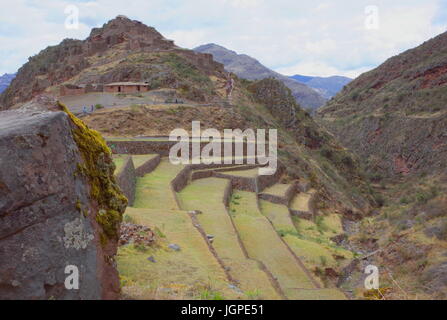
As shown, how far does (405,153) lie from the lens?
40.7m

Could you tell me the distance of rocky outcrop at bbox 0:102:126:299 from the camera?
396 centimetres

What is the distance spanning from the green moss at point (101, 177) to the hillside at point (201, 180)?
2.88 ft

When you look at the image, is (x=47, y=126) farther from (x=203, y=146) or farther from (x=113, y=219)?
(x=203, y=146)

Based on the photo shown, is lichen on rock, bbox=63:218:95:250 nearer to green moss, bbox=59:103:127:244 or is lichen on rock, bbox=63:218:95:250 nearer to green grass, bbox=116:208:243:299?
green moss, bbox=59:103:127:244

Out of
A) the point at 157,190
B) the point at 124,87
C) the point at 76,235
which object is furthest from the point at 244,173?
the point at 76,235

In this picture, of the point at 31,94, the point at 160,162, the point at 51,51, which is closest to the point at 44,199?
the point at 160,162

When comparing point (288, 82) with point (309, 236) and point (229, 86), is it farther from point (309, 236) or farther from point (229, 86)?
point (309, 236)

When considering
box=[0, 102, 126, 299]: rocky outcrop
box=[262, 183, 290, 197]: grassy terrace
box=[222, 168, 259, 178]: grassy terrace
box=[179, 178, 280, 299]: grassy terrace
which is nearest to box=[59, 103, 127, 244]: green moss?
box=[0, 102, 126, 299]: rocky outcrop

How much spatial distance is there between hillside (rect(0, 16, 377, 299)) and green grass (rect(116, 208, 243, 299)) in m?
0.03

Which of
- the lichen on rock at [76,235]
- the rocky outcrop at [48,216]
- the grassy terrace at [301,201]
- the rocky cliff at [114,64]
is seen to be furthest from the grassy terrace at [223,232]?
the rocky cliff at [114,64]

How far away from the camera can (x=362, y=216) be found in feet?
85.9

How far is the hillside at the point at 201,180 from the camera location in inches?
301

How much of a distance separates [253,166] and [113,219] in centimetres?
1759

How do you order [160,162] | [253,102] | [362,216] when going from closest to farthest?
[160,162] → [362,216] → [253,102]
